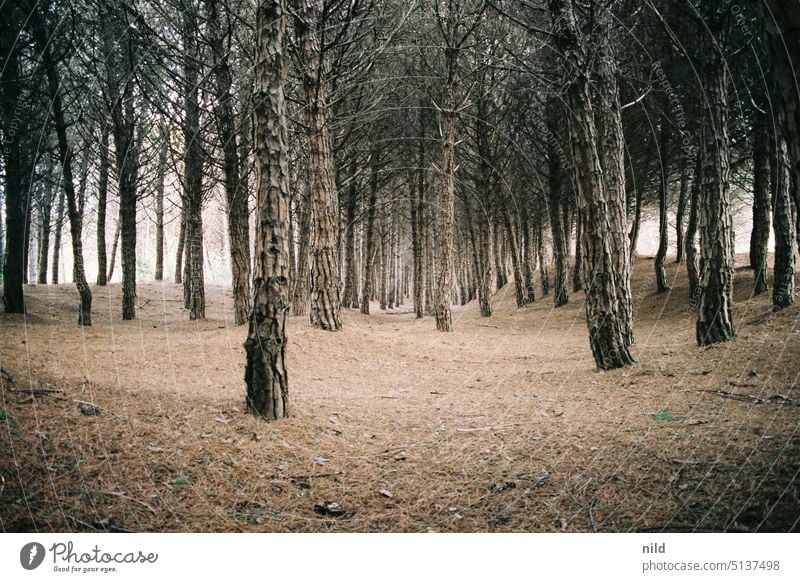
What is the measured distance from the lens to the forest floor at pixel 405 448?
2635 mm

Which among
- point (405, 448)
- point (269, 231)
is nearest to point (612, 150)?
point (269, 231)

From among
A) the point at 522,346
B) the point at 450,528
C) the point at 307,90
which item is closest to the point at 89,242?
the point at 307,90

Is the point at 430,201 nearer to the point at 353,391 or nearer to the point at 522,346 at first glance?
the point at 522,346

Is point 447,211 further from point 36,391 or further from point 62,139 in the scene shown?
point 36,391

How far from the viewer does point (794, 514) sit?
7.59 ft

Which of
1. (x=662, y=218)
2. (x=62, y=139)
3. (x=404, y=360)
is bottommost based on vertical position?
(x=404, y=360)

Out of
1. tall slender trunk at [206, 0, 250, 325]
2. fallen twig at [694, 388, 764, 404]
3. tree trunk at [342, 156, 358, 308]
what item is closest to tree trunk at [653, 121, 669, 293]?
tree trunk at [342, 156, 358, 308]

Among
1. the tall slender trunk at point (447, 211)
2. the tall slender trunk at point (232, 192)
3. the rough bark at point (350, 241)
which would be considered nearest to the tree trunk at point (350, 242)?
the rough bark at point (350, 241)

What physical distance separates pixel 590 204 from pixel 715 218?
2737 mm

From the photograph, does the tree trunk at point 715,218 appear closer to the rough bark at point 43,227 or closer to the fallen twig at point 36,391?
the fallen twig at point 36,391
